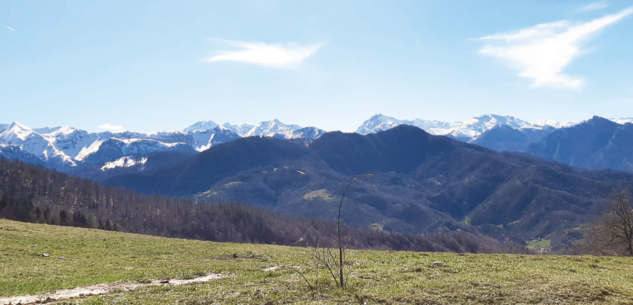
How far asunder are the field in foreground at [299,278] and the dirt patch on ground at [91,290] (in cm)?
154

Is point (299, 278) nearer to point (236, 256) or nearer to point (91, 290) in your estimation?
point (91, 290)

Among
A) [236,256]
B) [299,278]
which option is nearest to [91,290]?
[299,278]

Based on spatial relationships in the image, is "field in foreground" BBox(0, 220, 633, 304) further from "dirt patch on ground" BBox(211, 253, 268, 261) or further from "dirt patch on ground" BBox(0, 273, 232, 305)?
"dirt patch on ground" BBox(0, 273, 232, 305)

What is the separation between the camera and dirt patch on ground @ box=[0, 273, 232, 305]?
28688 millimetres

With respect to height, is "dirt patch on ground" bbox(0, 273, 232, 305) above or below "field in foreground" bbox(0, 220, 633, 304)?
below

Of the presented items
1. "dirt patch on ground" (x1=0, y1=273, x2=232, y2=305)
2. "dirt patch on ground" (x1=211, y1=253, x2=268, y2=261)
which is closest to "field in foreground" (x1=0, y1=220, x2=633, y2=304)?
"dirt patch on ground" (x1=211, y1=253, x2=268, y2=261)

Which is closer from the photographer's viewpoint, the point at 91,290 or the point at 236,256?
the point at 91,290

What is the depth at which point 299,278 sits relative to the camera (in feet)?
108

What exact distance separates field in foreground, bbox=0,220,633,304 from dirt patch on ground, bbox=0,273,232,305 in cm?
154

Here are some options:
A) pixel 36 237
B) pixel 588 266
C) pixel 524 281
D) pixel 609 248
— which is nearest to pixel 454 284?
pixel 524 281

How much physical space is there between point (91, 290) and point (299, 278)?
17485 mm

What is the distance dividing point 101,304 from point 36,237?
1801 inches

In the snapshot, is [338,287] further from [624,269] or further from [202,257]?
[202,257]

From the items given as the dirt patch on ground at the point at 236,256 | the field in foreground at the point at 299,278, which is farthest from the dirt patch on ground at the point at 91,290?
the dirt patch on ground at the point at 236,256
